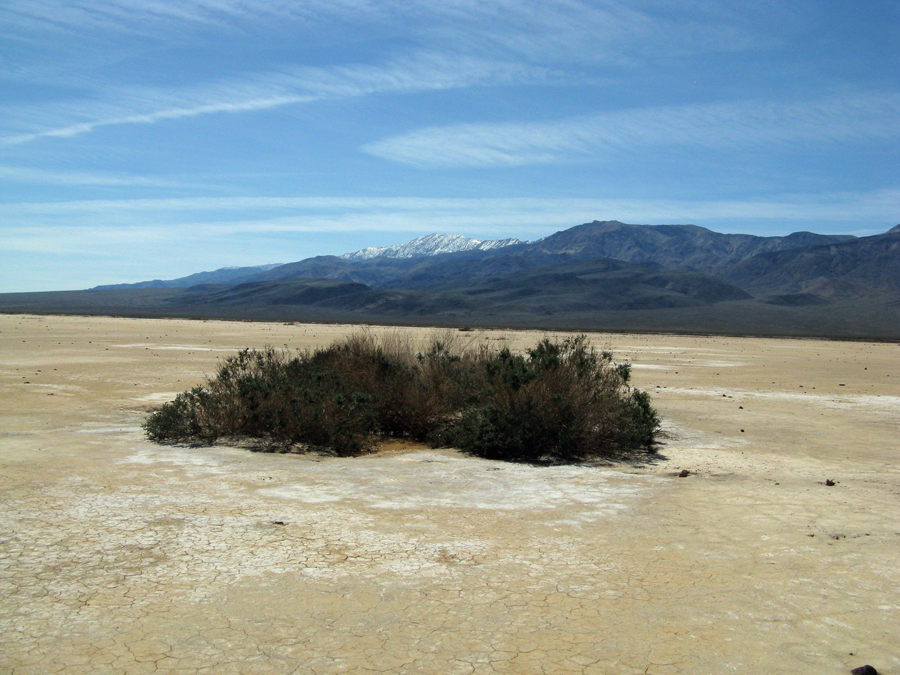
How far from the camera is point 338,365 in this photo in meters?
12.6

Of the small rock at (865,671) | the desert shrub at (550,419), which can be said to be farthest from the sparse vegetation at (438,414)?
the small rock at (865,671)

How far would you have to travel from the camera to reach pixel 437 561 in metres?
5.24

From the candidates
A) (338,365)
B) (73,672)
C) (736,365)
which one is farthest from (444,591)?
(736,365)

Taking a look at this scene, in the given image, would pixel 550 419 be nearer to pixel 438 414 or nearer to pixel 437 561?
pixel 438 414

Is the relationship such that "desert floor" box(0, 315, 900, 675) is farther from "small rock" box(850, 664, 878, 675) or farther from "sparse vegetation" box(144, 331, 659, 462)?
"sparse vegetation" box(144, 331, 659, 462)

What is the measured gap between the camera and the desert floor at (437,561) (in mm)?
3900

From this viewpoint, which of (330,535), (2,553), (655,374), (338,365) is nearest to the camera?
(2,553)

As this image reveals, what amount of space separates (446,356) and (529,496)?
21.0 ft

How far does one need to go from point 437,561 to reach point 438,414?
623cm

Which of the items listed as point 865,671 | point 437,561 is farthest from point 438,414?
point 865,671

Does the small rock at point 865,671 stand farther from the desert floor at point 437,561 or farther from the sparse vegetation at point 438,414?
the sparse vegetation at point 438,414

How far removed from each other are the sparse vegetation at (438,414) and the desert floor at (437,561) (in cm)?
56

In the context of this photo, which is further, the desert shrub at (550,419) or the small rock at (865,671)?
the desert shrub at (550,419)

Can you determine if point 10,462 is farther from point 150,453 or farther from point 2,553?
point 2,553
